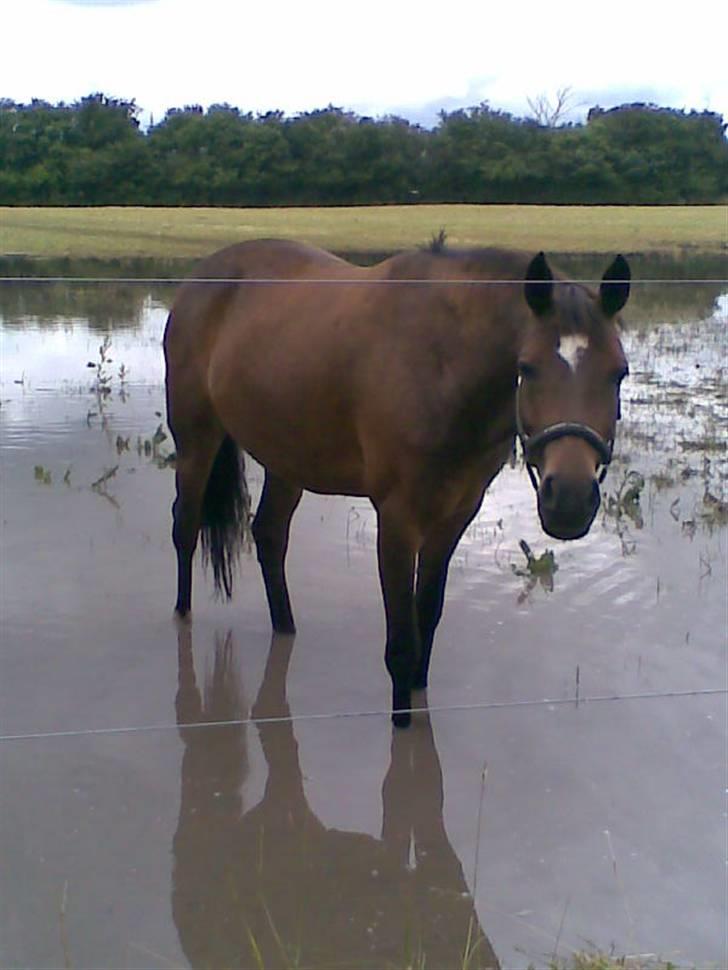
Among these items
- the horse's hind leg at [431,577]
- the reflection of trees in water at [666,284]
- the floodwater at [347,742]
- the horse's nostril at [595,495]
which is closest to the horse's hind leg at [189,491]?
the floodwater at [347,742]

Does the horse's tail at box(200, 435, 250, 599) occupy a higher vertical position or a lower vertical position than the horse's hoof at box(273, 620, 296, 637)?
higher

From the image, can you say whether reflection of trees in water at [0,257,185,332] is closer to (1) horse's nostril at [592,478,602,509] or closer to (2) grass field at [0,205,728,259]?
(2) grass field at [0,205,728,259]

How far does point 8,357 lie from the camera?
7219mm

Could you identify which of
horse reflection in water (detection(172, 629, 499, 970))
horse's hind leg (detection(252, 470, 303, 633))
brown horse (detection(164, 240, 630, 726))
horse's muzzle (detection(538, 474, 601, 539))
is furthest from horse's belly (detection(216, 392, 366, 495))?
horse's muzzle (detection(538, 474, 601, 539))

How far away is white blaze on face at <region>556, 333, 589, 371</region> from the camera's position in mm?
2615

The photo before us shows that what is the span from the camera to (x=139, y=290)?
16.1 ft

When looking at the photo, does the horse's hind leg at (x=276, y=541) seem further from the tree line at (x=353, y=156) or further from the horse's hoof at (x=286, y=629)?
the tree line at (x=353, y=156)

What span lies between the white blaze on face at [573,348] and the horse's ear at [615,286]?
141 mm

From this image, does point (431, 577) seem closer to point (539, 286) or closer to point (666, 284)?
point (539, 286)

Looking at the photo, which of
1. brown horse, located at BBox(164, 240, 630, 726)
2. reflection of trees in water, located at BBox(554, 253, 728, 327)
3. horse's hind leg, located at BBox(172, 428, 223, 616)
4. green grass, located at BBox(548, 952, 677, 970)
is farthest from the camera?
horse's hind leg, located at BBox(172, 428, 223, 616)

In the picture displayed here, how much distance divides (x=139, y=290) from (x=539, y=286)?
2.75 metres

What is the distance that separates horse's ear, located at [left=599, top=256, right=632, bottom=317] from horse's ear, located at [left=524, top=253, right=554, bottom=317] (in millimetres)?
142

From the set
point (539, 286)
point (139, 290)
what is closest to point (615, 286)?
point (539, 286)

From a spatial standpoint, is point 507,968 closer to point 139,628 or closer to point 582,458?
point 582,458
